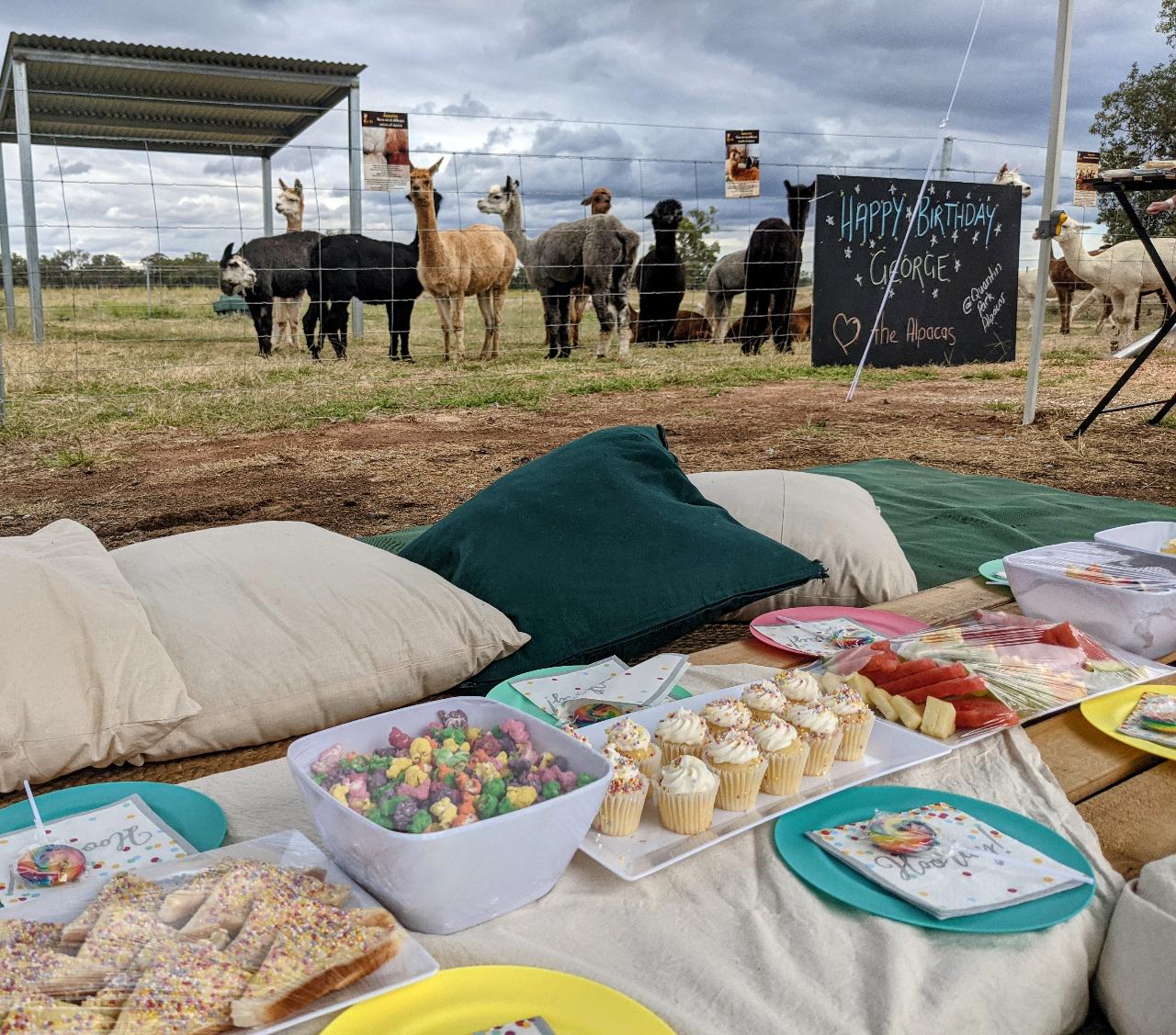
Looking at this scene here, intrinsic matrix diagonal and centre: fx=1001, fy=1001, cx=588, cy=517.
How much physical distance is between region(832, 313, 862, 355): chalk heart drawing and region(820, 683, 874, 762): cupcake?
24.1 feet

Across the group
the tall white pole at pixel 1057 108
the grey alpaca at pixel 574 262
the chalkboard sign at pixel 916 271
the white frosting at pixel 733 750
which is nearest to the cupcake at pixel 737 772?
the white frosting at pixel 733 750

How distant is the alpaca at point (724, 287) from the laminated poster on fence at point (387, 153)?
3289 mm

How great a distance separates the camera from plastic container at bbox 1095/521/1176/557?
1.58 metres

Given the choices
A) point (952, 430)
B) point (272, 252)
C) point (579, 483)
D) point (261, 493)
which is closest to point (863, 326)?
point (952, 430)

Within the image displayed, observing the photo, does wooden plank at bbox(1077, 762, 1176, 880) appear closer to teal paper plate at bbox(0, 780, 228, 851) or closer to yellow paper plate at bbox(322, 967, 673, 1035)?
yellow paper plate at bbox(322, 967, 673, 1035)

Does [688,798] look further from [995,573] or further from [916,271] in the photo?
[916,271]

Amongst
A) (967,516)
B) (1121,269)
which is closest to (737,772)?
(967,516)

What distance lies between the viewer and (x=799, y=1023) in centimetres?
70

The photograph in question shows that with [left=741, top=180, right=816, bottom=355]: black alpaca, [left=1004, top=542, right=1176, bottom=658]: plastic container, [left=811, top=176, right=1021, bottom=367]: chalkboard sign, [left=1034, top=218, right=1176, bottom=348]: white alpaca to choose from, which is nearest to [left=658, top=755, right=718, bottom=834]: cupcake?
[left=1004, top=542, right=1176, bottom=658]: plastic container

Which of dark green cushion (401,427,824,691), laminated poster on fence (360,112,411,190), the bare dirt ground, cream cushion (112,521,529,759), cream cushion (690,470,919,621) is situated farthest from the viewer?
laminated poster on fence (360,112,411,190)

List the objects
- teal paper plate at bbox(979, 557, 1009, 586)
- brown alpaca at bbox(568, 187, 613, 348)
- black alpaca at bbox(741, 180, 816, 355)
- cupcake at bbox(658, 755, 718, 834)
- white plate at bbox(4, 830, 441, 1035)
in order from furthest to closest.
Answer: black alpaca at bbox(741, 180, 816, 355) → brown alpaca at bbox(568, 187, 613, 348) → teal paper plate at bbox(979, 557, 1009, 586) → cupcake at bbox(658, 755, 718, 834) → white plate at bbox(4, 830, 441, 1035)

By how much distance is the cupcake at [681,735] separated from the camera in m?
0.98

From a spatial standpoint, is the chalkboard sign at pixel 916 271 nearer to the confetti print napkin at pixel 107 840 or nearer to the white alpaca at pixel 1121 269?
the white alpaca at pixel 1121 269

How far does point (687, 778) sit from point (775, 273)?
8.70 meters
